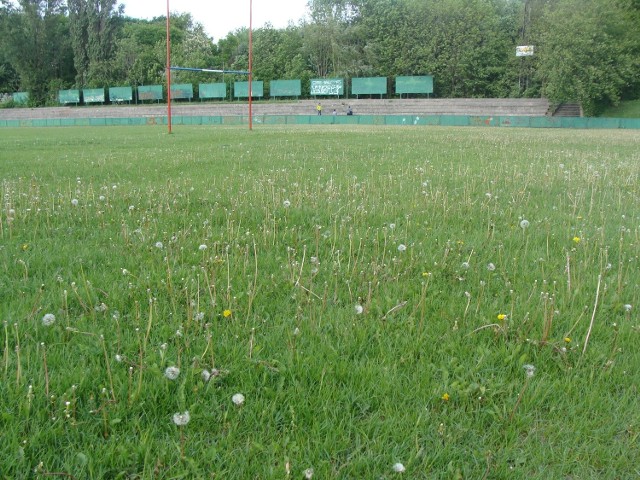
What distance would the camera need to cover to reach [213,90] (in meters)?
63.0

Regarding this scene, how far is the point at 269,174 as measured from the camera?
9.24m

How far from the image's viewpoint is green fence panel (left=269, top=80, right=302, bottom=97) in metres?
61.8

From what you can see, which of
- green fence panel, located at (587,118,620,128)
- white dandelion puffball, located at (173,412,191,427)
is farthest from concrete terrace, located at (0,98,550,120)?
white dandelion puffball, located at (173,412,191,427)

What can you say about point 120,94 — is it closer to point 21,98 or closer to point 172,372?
point 21,98

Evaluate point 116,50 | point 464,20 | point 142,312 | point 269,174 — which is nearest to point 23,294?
point 142,312

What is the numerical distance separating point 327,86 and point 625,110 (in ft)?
97.4

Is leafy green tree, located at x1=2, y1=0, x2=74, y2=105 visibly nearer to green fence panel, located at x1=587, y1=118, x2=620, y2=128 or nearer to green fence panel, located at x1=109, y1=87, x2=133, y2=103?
green fence panel, located at x1=109, y1=87, x2=133, y2=103

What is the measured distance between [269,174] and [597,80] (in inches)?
1882

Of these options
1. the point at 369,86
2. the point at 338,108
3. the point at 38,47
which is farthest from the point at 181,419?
the point at 38,47

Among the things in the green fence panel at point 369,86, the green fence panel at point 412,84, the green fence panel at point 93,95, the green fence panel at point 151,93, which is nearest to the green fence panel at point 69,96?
the green fence panel at point 93,95

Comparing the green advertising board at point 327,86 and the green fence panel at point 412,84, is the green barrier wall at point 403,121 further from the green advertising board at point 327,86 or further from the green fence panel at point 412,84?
the green advertising board at point 327,86

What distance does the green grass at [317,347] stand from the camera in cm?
210

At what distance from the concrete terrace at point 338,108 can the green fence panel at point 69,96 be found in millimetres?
2837

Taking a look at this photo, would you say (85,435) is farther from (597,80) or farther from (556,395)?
(597,80)
